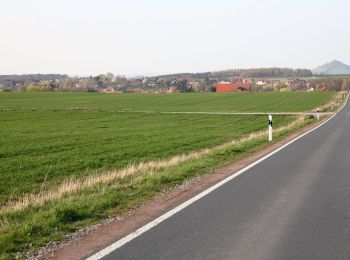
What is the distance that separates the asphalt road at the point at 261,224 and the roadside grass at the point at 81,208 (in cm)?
116

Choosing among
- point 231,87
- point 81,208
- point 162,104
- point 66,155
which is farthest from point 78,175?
point 231,87

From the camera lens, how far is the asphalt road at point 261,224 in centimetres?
571

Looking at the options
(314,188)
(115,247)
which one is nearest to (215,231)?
(115,247)

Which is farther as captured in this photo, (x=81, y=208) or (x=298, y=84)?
(x=298, y=84)

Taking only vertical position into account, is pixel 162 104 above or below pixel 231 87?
above

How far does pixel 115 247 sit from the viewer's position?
591 centimetres

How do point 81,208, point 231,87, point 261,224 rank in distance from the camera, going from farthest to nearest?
point 231,87 → point 81,208 → point 261,224

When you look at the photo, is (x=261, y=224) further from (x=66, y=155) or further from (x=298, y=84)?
(x=298, y=84)

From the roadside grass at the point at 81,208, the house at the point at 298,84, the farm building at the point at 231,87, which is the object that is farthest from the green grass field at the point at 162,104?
the house at the point at 298,84

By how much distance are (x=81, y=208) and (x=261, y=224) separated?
2.96 m

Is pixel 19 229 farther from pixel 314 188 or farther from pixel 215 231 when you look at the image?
pixel 314 188

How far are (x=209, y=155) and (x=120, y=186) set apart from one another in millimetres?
5843

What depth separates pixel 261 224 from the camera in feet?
23.0

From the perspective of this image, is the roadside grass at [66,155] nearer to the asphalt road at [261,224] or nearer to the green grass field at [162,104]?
the asphalt road at [261,224]
